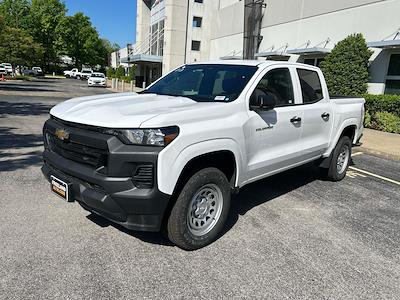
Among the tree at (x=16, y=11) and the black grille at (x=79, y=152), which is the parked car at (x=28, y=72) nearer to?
the tree at (x=16, y=11)

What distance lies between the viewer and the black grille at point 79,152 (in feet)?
10.4

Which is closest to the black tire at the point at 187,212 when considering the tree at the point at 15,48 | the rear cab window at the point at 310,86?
the rear cab window at the point at 310,86

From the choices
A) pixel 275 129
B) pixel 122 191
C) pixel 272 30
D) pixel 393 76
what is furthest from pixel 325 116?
pixel 272 30

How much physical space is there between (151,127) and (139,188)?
0.54 metres

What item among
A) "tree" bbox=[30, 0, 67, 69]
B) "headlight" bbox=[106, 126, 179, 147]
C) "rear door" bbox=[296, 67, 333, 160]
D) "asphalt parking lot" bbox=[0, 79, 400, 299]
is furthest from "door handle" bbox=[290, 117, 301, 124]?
"tree" bbox=[30, 0, 67, 69]

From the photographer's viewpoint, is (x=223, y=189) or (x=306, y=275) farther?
(x=223, y=189)

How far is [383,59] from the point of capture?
14227mm

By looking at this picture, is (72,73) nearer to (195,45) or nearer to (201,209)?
(195,45)

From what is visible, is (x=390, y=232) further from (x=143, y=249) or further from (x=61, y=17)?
(x=61, y=17)

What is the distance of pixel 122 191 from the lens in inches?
121

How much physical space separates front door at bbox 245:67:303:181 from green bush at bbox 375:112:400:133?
9564 mm

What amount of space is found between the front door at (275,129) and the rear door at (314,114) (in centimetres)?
20

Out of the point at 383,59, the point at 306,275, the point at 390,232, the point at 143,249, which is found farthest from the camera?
the point at 383,59

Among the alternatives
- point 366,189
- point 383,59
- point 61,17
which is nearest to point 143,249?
point 366,189
